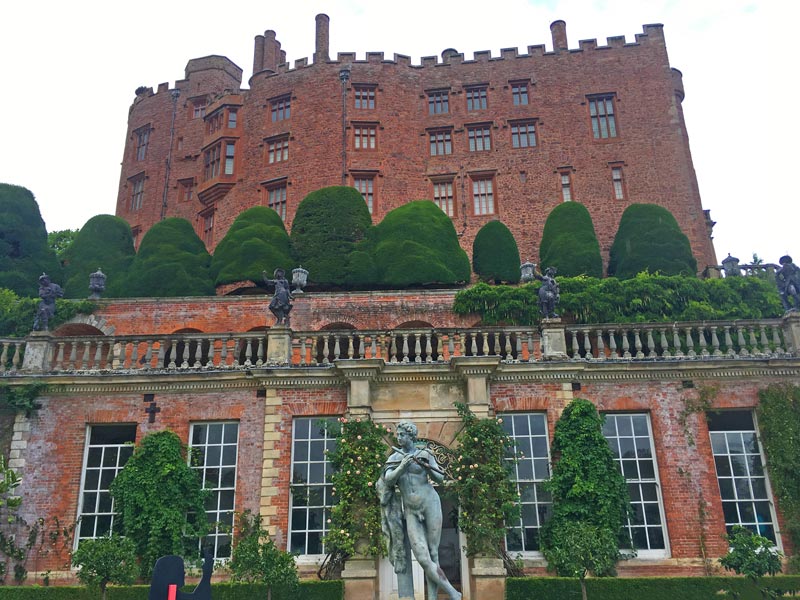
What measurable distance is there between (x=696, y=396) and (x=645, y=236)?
13.8 m

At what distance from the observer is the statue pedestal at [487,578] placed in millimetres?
13453

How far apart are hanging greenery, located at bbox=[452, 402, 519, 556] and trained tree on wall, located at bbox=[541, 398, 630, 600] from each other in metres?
0.94

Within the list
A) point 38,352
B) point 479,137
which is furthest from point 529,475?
point 479,137

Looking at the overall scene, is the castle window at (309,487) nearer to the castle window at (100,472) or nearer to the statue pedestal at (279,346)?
the statue pedestal at (279,346)

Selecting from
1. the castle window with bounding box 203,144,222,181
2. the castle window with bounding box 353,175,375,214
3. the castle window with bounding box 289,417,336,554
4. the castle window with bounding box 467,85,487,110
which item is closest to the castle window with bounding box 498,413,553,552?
the castle window with bounding box 289,417,336,554

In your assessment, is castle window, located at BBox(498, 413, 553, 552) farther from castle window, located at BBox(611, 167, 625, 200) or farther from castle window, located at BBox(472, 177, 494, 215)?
castle window, located at BBox(611, 167, 625, 200)

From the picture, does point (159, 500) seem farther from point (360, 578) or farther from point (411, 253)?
point (411, 253)

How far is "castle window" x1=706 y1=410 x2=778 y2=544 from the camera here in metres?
14.7

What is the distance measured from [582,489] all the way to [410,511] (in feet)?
21.0

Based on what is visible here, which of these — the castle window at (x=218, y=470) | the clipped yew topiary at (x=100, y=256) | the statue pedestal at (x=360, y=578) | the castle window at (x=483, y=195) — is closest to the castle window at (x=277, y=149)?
the clipped yew topiary at (x=100, y=256)

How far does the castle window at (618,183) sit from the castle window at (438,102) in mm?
8747

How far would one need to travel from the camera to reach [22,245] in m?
A: 26.2

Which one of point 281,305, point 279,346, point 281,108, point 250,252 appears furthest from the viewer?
point 281,108

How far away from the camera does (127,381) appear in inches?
621
